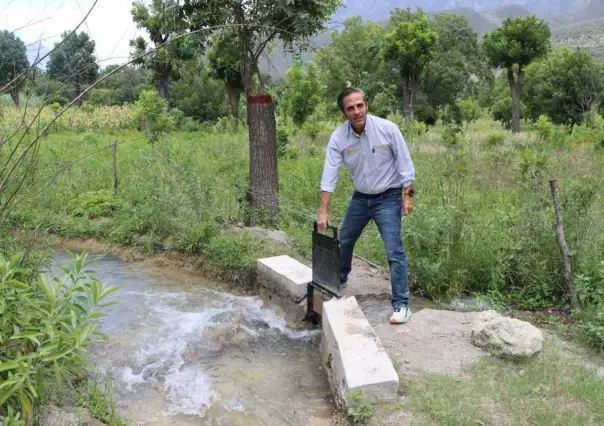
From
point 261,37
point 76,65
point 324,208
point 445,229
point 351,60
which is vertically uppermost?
point 351,60

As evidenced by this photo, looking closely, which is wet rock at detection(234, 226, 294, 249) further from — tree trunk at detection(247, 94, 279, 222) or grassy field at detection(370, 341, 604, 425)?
grassy field at detection(370, 341, 604, 425)

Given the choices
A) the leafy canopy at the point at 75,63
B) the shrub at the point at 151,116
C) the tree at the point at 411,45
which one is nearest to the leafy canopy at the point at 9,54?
the leafy canopy at the point at 75,63

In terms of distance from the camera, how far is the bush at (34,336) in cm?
262

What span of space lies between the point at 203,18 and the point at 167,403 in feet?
18.2

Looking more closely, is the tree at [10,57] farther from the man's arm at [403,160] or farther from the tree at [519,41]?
the tree at [519,41]

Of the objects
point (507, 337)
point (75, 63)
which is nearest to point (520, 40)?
point (507, 337)

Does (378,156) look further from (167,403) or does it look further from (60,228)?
(60,228)

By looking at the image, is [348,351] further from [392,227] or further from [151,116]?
[151,116]

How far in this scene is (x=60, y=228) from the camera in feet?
27.4

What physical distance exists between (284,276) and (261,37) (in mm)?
4047

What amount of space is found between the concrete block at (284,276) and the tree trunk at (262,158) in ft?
6.74

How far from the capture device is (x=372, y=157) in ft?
14.3

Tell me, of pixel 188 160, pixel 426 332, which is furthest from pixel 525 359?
pixel 188 160

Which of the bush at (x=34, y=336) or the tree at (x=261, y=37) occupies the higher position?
the tree at (x=261, y=37)
